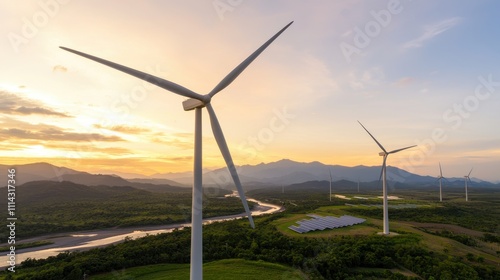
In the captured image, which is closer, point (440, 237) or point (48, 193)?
point (440, 237)

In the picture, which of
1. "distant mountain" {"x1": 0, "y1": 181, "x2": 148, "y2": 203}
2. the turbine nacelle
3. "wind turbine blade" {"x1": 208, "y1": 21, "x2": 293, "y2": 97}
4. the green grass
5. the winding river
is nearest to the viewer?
the turbine nacelle

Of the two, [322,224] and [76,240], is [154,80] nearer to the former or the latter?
[322,224]

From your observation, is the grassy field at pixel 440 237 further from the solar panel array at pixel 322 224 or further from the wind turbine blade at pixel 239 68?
the wind turbine blade at pixel 239 68

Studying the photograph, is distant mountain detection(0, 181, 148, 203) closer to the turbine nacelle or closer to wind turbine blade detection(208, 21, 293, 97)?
the turbine nacelle

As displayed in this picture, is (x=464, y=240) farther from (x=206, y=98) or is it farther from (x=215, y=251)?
(x=206, y=98)

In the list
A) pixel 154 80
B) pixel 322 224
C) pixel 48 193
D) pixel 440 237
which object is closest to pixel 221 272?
pixel 154 80

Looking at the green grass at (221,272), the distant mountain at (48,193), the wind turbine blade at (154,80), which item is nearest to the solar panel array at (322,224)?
the green grass at (221,272)

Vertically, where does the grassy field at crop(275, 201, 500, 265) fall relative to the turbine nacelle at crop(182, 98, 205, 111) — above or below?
below

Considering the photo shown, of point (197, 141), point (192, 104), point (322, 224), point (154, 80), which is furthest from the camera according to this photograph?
point (322, 224)

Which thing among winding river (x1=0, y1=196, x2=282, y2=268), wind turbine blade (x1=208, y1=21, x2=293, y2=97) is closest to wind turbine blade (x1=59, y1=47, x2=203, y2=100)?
wind turbine blade (x1=208, y1=21, x2=293, y2=97)
